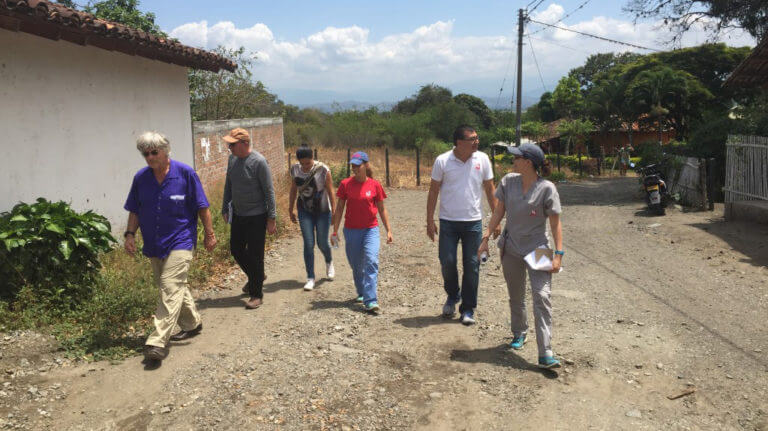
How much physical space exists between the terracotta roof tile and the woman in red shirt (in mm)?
3205

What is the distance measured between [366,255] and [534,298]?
201 cm

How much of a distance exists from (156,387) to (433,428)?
2.05m

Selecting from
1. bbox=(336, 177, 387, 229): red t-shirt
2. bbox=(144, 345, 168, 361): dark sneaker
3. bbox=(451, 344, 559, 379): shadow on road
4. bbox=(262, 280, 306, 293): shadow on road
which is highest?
bbox=(336, 177, 387, 229): red t-shirt

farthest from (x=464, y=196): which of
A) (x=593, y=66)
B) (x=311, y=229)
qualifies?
(x=593, y=66)

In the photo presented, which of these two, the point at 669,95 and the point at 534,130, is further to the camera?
the point at 534,130

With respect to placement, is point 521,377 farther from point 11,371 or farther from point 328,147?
point 328,147

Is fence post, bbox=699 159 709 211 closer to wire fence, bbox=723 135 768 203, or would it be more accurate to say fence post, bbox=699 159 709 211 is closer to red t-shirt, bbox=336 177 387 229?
wire fence, bbox=723 135 768 203

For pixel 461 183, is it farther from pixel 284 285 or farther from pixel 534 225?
pixel 284 285

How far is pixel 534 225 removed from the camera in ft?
15.6

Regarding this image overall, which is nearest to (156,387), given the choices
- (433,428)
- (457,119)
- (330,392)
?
(330,392)

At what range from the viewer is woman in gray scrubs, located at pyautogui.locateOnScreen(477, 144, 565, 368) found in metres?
4.66

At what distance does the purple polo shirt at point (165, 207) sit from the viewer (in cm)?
496

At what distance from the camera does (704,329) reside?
5820 millimetres

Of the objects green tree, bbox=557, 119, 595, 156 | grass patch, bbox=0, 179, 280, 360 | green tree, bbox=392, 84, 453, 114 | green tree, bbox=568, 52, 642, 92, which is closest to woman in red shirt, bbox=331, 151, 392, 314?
grass patch, bbox=0, 179, 280, 360
